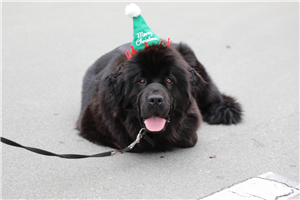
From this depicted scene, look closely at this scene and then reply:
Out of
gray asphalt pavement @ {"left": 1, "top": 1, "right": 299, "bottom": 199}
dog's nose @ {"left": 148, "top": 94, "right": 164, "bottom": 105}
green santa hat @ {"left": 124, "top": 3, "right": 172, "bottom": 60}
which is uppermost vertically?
green santa hat @ {"left": 124, "top": 3, "right": 172, "bottom": 60}

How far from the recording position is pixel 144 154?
12.5ft

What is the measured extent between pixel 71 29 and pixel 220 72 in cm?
343

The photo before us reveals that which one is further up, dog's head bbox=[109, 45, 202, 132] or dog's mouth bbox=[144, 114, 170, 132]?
dog's head bbox=[109, 45, 202, 132]

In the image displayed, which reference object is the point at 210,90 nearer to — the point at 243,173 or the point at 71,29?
the point at 243,173

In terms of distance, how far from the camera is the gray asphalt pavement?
130 inches

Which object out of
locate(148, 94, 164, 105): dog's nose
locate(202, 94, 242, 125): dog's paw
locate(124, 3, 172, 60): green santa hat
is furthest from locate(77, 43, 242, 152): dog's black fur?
locate(202, 94, 242, 125): dog's paw

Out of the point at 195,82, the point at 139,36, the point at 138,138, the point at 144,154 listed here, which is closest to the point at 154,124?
the point at 138,138

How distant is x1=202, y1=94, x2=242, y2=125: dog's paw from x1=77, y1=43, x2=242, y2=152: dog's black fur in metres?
0.73

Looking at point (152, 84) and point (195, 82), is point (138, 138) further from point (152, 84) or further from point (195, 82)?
point (195, 82)

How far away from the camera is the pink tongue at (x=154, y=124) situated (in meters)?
3.42

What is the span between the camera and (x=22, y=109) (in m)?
4.82

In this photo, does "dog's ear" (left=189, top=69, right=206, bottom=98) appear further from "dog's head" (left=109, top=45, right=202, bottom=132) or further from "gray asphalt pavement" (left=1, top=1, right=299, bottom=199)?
"gray asphalt pavement" (left=1, top=1, right=299, bottom=199)

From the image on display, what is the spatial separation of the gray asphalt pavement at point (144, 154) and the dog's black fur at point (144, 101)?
17 centimetres

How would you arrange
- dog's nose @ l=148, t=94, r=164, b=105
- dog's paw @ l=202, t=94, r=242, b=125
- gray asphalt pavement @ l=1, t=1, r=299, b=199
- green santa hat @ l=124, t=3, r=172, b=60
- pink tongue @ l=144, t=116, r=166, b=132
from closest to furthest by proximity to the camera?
dog's nose @ l=148, t=94, r=164, b=105 < gray asphalt pavement @ l=1, t=1, r=299, b=199 < pink tongue @ l=144, t=116, r=166, b=132 < green santa hat @ l=124, t=3, r=172, b=60 < dog's paw @ l=202, t=94, r=242, b=125
